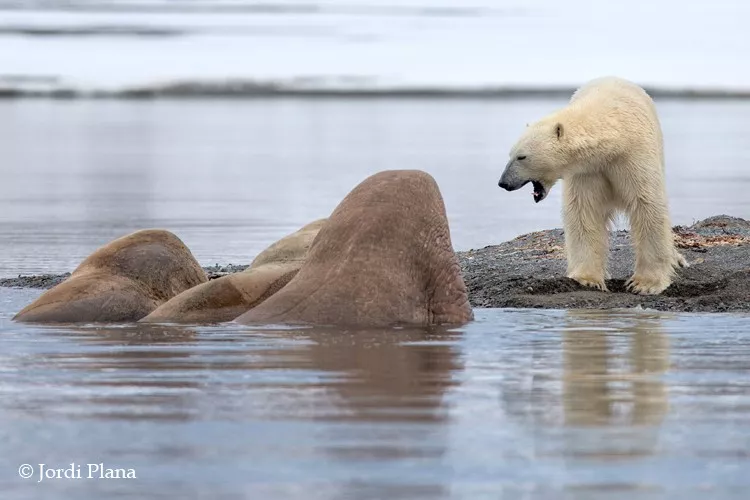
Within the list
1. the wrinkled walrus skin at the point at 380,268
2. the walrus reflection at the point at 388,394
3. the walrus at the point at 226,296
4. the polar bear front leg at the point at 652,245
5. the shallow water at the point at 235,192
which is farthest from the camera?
the shallow water at the point at 235,192

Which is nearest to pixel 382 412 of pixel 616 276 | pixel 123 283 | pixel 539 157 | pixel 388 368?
pixel 388 368

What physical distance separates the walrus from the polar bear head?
6.50 ft

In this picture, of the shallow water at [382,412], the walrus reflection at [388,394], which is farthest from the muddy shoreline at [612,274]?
the walrus reflection at [388,394]

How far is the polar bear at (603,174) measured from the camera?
10617 mm

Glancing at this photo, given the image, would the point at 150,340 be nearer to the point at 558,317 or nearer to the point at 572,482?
the point at 558,317

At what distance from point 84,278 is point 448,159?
120 ft

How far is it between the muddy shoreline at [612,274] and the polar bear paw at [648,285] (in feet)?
0.22

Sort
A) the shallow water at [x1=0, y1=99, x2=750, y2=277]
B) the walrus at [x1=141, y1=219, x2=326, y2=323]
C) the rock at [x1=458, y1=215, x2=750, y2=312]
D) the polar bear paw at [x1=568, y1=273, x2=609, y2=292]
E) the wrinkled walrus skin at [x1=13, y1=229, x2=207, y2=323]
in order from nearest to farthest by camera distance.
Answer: the walrus at [x1=141, y1=219, x2=326, y2=323] < the wrinkled walrus skin at [x1=13, y1=229, x2=207, y2=323] < the rock at [x1=458, y1=215, x2=750, y2=312] < the polar bear paw at [x1=568, y1=273, x2=609, y2=292] < the shallow water at [x1=0, y1=99, x2=750, y2=277]

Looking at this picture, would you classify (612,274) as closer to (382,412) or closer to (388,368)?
(388,368)

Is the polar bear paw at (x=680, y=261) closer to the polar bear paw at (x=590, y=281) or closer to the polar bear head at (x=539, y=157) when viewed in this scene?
the polar bear paw at (x=590, y=281)

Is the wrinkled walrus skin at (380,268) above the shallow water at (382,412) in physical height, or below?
above

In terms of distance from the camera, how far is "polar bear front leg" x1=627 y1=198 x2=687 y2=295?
1074cm

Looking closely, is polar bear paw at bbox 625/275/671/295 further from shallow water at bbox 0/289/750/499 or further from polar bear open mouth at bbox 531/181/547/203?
shallow water at bbox 0/289/750/499

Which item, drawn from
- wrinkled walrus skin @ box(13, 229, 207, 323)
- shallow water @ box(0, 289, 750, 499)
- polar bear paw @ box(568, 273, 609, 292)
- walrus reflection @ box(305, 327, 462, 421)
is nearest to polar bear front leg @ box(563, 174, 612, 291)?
polar bear paw @ box(568, 273, 609, 292)
